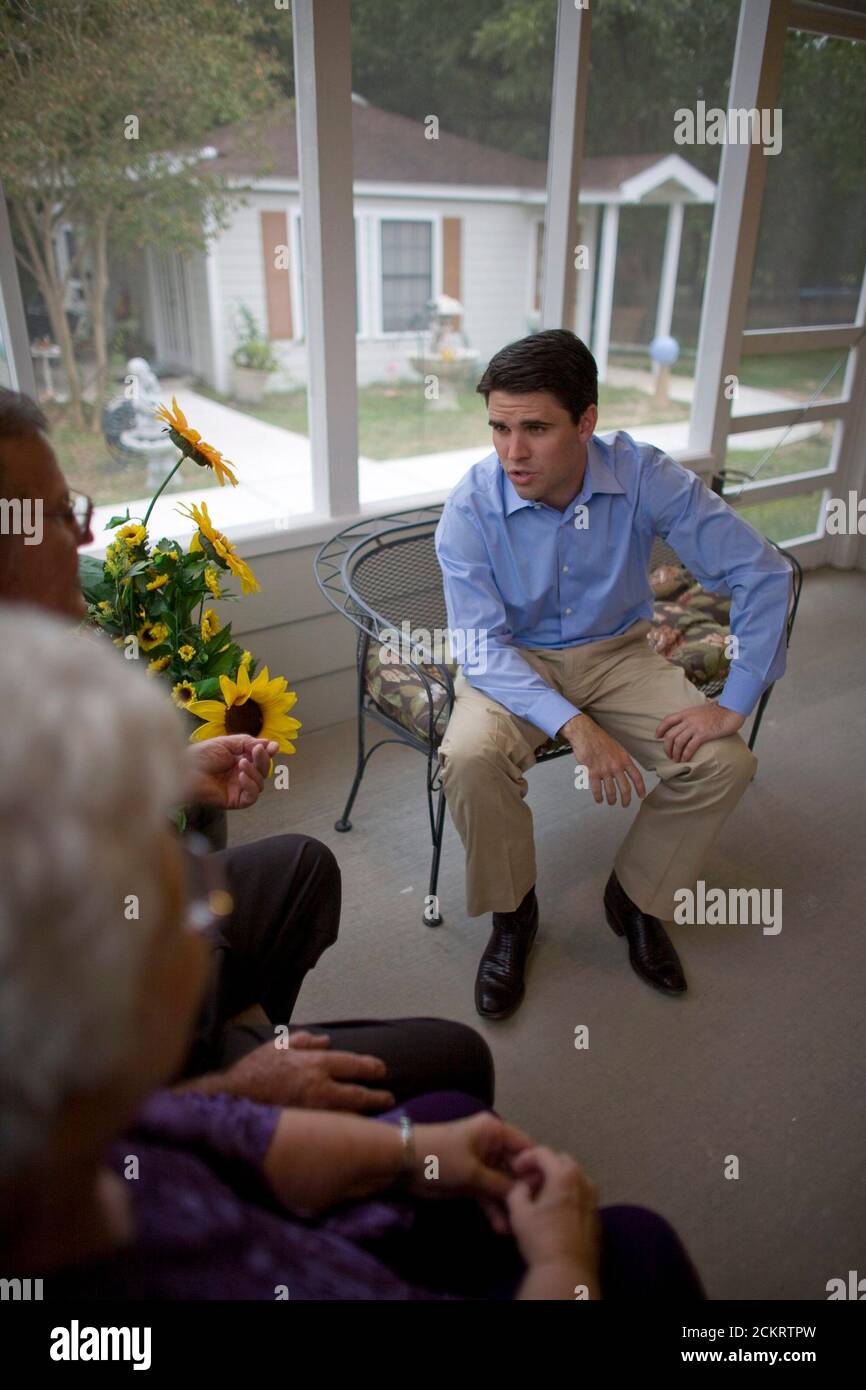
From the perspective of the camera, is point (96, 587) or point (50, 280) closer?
point (96, 587)

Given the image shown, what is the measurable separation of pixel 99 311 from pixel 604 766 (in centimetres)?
190

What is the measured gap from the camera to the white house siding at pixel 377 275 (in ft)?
9.01

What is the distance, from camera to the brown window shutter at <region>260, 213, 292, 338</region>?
2.73 meters

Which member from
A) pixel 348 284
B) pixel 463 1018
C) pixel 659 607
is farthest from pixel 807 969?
pixel 348 284

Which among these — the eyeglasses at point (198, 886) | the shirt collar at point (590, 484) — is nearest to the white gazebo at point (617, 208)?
the shirt collar at point (590, 484)

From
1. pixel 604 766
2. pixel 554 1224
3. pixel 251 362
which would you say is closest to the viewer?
pixel 554 1224

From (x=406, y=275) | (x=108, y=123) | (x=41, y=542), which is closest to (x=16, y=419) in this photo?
(x=41, y=542)

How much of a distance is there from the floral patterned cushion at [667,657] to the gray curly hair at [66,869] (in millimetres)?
1468

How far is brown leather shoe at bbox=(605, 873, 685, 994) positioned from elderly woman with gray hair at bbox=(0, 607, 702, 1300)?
1.13 m

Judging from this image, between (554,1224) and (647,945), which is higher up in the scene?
(554,1224)

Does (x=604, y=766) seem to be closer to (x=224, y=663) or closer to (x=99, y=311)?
(x=224, y=663)

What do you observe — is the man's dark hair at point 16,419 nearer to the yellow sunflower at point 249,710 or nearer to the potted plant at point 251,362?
the yellow sunflower at point 249,710

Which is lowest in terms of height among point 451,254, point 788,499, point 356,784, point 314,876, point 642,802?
point 356,784

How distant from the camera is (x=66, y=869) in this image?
422 mm
